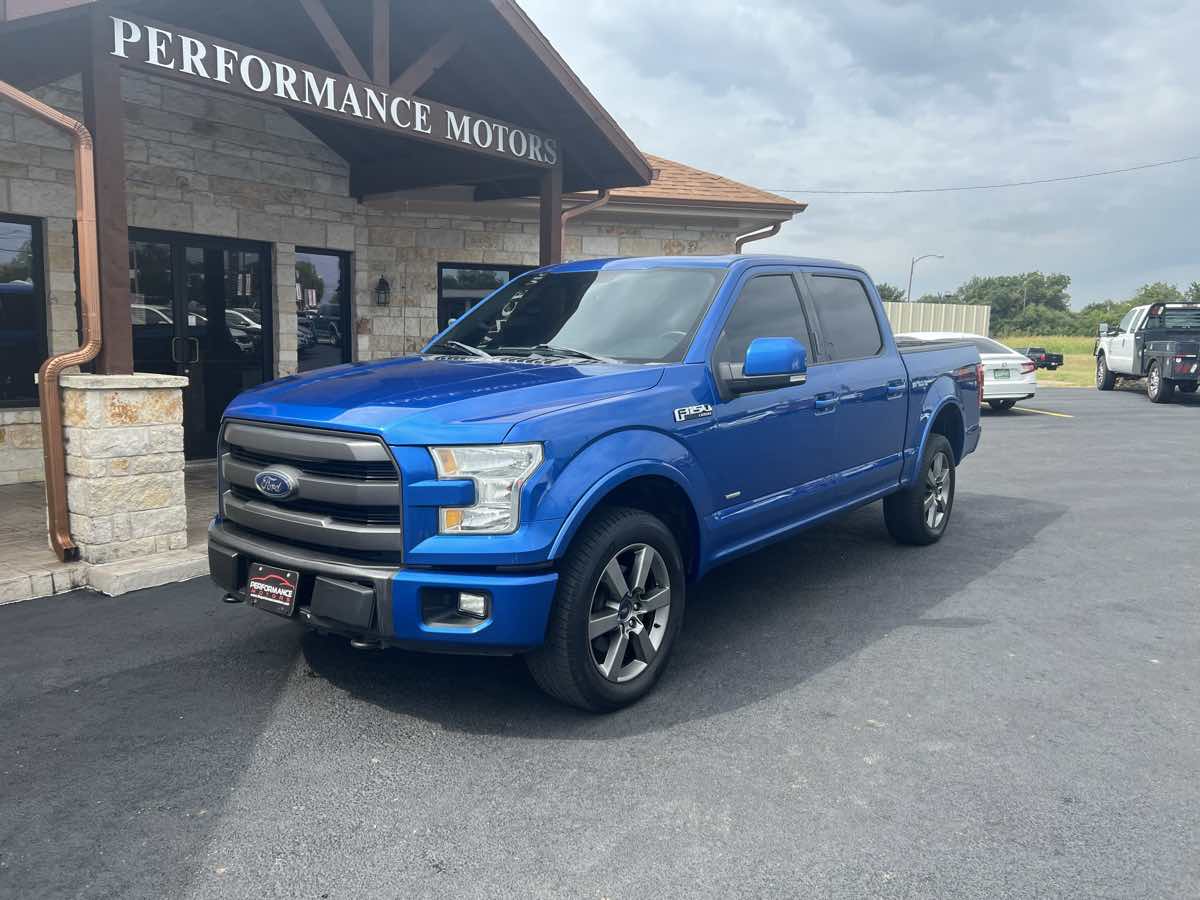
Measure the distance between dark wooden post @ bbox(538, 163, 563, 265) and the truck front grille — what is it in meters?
5.58

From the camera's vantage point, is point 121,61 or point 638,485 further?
point 121,61

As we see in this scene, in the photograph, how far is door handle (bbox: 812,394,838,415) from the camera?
5273 mm

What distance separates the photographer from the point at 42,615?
206 inches

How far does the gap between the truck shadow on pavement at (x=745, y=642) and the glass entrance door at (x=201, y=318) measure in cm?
608

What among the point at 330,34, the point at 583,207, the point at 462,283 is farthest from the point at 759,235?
the point at 330,34

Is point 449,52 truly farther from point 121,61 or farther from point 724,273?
point 724,273

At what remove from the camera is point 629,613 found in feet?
13.3

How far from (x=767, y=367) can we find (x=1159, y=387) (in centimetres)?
1991

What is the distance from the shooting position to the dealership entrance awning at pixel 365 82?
5738mm

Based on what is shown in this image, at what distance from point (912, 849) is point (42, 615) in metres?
4.67

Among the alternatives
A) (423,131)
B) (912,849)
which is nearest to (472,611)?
(912,849)

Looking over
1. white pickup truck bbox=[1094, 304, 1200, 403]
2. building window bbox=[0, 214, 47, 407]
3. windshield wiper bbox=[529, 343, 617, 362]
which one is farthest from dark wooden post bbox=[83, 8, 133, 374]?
white pickup truck bbox=[1094, 304, 1200, 403]

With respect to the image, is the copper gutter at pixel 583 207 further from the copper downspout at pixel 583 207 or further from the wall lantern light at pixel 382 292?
the wall lantern light at pixel 382 292

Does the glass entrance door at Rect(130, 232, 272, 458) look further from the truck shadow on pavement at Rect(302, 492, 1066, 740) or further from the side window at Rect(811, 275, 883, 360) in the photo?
the side window at Rect(811, 275, 883, 360)
